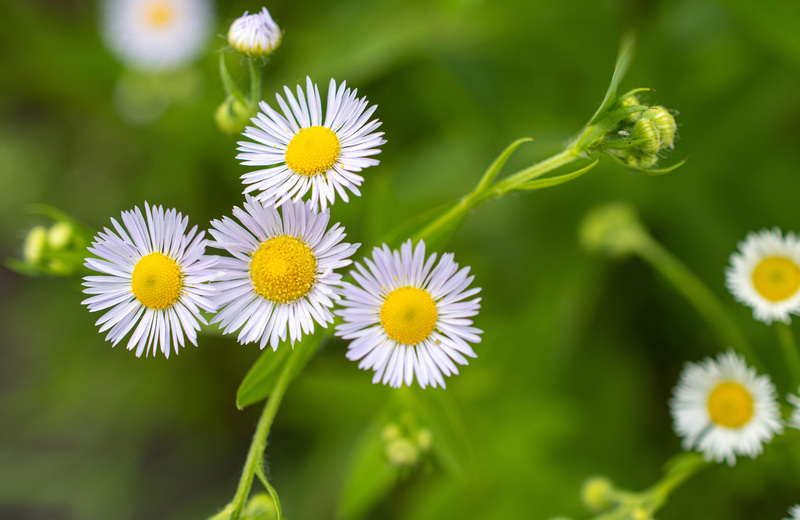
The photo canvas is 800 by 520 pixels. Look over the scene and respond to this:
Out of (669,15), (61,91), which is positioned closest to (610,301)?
(669,15)

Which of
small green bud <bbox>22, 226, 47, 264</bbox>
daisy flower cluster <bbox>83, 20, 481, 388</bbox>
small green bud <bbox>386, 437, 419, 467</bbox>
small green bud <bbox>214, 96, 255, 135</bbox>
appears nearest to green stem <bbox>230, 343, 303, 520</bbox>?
daisy flower cluster <bbox>83, 20, 481, 388</bbox>

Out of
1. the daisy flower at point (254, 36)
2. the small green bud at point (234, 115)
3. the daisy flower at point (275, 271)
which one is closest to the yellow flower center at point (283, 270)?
the daisy flower at point (275, 271)

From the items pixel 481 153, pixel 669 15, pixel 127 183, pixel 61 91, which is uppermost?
pixel 61 91

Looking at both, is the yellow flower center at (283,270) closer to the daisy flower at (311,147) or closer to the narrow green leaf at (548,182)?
the daisy flower at (311,147)

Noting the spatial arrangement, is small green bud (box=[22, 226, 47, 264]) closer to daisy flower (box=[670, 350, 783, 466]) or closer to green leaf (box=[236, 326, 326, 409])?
green leaf (box=[236, 326, 326, 409])

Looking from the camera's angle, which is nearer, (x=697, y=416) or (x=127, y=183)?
(x=697, y=416)

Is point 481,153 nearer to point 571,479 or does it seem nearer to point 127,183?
point 571,479
